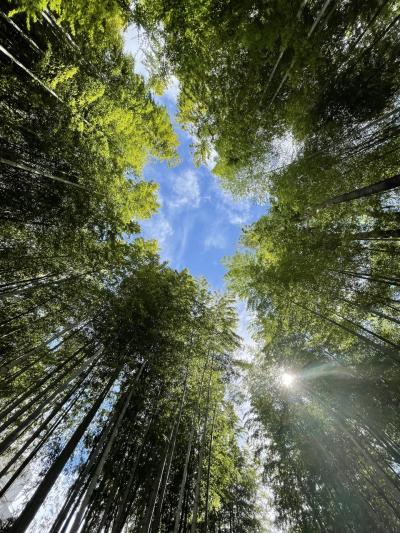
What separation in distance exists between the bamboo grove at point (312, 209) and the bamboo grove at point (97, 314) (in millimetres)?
995

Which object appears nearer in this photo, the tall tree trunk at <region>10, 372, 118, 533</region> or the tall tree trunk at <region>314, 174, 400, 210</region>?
the tall tree trunk at <region>314, 174, 400, 210</region>

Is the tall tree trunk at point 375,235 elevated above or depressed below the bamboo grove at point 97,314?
above

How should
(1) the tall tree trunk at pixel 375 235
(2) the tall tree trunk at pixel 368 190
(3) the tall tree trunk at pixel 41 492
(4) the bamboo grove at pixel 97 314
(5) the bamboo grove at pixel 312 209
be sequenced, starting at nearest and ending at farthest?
(2) the tall tree trunk at pixel 368 190 < (3) the tall tree trunk at pixel 41 492 < (5) the bamboo grove at pixel 312 209 < (4) the bamboo grove at pixel 97 314 < (1) the tall tree trunk at pixel 375 235

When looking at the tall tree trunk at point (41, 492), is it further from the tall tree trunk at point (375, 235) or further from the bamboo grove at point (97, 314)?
the tall tree trunk at point (375, 235)

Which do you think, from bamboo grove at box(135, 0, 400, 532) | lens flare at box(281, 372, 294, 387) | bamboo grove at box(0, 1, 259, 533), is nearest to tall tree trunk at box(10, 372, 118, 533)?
bamboo grove at box(0, 1, 259, 533)

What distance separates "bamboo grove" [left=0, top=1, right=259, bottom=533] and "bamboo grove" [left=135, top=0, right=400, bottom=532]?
39.2 inches

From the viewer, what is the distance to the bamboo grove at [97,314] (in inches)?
126

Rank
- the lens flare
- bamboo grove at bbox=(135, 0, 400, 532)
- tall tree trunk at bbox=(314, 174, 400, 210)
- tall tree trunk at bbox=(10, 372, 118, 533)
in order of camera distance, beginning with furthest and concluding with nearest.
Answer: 1. the lens flare
2. bamboo grove at bbox=(135, 0, 400, 532)
3. tall tree trunk at bbox=(10, 372, 118, 533)
4. tall tree trunk at bbox=(314, 174, 400, 210)

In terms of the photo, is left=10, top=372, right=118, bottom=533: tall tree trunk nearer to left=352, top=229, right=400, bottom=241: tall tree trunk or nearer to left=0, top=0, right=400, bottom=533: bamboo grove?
left=0, top=0, right=400, bottom=533: bamboo grove

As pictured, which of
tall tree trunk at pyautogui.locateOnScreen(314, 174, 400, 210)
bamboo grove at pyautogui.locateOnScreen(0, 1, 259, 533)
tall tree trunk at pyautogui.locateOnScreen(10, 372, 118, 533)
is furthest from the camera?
bamboo grove at pyautogui.locateOnScreen(0, 1, 259, 533)

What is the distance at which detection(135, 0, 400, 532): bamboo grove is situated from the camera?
3033 millimetres

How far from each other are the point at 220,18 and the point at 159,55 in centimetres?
132

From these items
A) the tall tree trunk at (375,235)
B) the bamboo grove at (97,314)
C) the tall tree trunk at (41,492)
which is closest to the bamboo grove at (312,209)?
the tall tree trunk at (375,235)

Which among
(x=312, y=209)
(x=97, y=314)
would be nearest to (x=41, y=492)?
(x=97, y=314)
